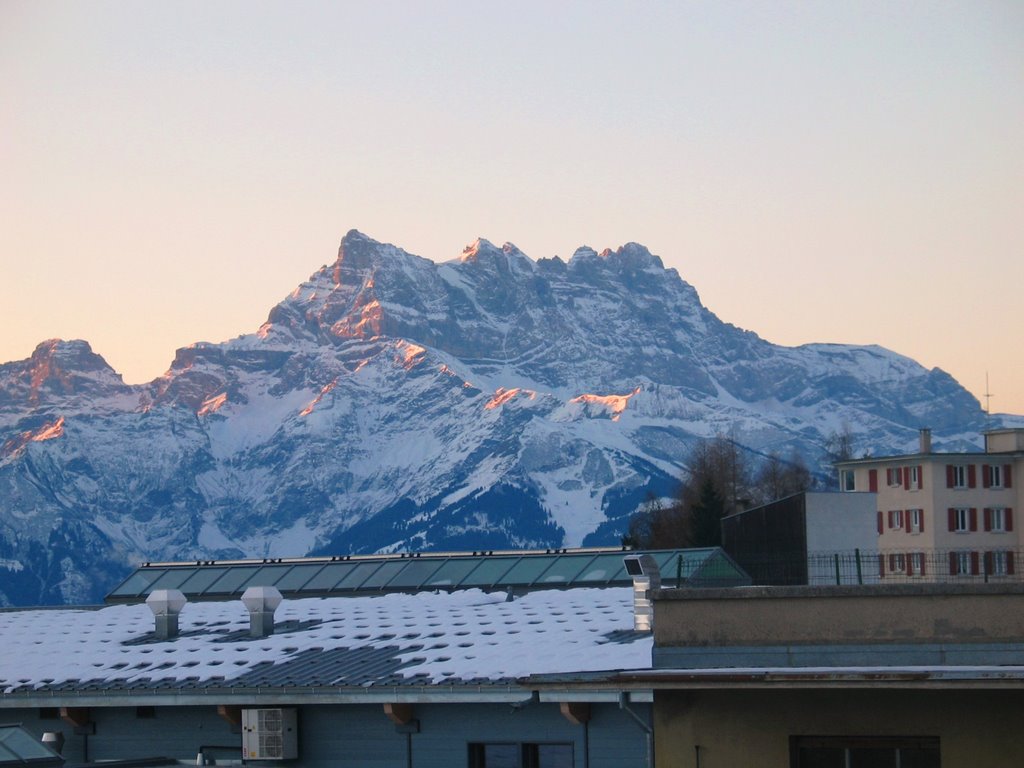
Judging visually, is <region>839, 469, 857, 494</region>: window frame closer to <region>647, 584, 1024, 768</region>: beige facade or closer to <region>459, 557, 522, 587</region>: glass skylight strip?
<region>459, 557, 522, 587</region>: glass skylight strip

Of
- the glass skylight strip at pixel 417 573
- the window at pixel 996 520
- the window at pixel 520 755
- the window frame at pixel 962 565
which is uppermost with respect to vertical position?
the window frame at pixel 962 565

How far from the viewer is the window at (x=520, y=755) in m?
24.5

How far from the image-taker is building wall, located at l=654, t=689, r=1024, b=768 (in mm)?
18594

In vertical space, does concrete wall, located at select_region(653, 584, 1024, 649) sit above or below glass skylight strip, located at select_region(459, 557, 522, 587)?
above

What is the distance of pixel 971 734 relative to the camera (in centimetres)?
1867

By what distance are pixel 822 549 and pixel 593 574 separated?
28.4 m

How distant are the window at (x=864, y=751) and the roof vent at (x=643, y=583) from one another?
4.26 metres

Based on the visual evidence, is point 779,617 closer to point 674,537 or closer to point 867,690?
point 867,690

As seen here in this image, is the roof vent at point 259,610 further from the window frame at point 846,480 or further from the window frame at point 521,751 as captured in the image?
the window frame at point 846,480

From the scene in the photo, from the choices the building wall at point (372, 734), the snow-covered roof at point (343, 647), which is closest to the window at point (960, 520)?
the snow-covered roof at point (343, 647)

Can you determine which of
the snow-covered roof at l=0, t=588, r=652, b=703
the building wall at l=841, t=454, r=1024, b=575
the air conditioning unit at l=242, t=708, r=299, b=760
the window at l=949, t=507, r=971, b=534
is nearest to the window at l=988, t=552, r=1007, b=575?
the snow-covered roof at l=0, t=588, r=652, b=703

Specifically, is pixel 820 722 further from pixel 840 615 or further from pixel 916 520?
pixel 916 520

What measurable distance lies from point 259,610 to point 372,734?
632 cm

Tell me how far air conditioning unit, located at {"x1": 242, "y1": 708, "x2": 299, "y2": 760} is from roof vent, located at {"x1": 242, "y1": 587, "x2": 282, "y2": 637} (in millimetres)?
5366
